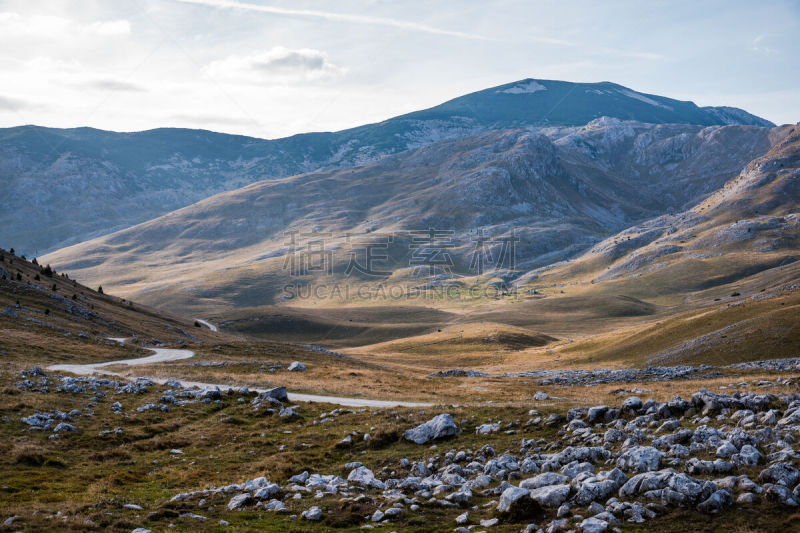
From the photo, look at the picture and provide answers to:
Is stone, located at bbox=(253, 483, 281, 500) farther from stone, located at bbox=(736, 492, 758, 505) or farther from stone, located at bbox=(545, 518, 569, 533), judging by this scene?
stone, located at bbox=(736, 492, 758, 505)

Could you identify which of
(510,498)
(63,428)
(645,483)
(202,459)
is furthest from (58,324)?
(645,483)

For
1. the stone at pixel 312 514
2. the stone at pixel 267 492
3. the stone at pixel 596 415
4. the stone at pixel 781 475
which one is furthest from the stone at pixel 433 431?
the stone at pixel 781 475

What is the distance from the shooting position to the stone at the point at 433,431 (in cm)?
2562

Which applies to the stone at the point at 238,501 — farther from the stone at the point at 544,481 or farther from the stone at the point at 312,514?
the stone at the point at 544,481

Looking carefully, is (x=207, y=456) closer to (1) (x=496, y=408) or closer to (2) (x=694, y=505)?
(1) (x=496, y=408)

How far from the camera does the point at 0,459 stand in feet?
74.6

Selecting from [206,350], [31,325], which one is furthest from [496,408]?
[31,325]

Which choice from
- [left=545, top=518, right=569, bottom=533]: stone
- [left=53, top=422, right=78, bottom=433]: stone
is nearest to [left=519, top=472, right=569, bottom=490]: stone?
[left=545, top=518, right=569, bottom=533]: stone

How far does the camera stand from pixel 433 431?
2597 centimetres

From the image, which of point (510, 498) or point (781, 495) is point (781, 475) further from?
point (510, 498)

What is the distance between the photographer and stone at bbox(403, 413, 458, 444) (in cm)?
2562

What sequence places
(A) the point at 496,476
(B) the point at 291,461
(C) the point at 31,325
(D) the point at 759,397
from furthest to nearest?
1. (C) the point at 31,325
2. (B) the point at 291,461
3. (D) the point at 759,397
4. (A) the point at 496,476

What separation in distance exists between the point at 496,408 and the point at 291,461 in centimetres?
1337

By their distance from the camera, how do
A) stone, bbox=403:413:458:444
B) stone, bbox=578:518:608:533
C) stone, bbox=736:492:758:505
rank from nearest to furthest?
1. stone, bbox=578:518:608:533
2. stone, bbox=736:492:758:505
3. stone, bbox=403:413:458:444
